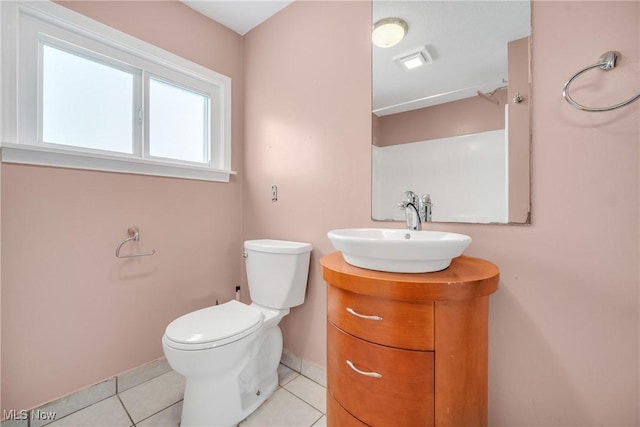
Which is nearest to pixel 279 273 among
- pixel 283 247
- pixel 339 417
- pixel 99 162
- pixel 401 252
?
pixel 283 247

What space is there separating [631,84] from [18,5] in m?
2.38

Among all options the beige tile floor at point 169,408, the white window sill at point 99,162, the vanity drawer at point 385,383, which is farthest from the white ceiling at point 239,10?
the beige tile floor at point 169,408

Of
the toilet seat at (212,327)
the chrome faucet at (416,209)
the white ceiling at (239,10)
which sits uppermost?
the white ceiling at (239,10)

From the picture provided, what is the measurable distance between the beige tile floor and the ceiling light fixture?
6.13 ft

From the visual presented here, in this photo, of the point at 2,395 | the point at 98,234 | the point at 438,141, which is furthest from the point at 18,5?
the point at 438,141

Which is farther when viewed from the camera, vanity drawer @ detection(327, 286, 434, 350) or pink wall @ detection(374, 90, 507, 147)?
pink wall @ detection(374, 90, 507, 147)

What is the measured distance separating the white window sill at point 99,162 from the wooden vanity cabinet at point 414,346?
1.31 metres

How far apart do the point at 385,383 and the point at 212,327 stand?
788 mm

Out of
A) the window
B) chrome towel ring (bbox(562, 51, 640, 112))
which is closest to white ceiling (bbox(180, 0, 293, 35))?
the window

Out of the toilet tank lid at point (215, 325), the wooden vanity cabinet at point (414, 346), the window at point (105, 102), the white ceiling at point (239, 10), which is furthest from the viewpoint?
the white ceiling at point (239, 10)

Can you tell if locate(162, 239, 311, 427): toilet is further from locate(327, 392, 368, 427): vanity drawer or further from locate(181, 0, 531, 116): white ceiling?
locate(181, 0, 531, 116): white ceiling

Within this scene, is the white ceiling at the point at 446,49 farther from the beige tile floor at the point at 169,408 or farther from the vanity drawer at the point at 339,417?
the beige tile floor at the point at 169,408

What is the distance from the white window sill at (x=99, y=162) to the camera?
116cm

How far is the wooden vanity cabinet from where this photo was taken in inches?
29.3
